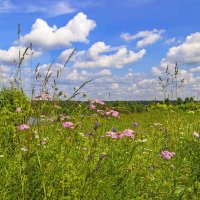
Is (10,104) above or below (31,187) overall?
above

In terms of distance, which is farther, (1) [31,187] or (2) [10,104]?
(2) [10,104]

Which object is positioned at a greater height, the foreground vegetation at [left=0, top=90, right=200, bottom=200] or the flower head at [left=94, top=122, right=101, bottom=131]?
the flower head at [left=94, top=122, right=101, bottom=131]

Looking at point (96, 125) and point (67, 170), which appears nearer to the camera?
point (96, 125)

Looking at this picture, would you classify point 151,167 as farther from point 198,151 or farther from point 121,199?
point 198,151

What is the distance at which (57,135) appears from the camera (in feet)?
16.5

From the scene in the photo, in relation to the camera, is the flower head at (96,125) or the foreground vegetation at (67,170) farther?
the flower head at (96,125)

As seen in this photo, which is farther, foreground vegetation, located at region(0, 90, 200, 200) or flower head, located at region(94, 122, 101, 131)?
flower head, located at region(94, 122, 101, 131)

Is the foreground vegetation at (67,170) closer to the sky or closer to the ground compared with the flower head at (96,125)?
closer to the ground

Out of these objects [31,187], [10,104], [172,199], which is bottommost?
[172,199]

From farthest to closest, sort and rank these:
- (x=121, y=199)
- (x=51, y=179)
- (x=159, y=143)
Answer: (x=159, y=143) < (x=121, y=199) < (x=51, y=179)

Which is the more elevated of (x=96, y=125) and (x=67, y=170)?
(x=96, y=125)

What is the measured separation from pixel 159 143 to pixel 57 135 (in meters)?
3.00

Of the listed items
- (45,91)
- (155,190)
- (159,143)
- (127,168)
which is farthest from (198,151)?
(45,91)

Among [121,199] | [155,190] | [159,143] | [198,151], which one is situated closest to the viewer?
[121,199]
